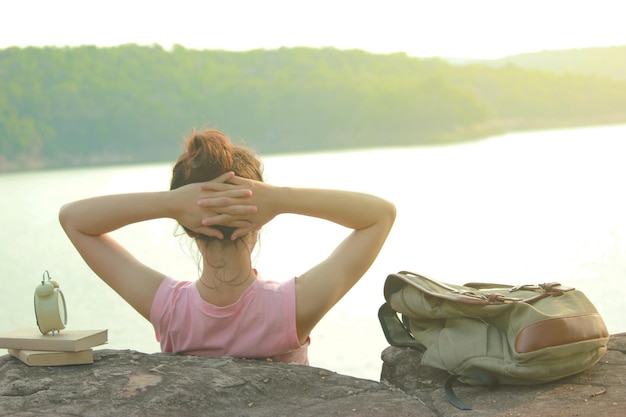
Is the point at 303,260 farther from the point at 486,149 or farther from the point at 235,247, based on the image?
the point at 486,149

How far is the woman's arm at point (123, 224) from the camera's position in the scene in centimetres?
177

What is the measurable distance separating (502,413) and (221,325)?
641 millimetres

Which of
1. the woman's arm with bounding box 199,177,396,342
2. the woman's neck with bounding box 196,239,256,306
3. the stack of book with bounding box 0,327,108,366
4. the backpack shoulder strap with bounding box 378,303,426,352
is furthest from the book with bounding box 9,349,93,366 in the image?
the backpack shoulder strap with bounding box 378,303,426,352

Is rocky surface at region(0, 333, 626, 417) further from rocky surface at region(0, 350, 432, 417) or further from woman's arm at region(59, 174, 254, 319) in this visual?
woman's arm at region(59, 174, 254, 319)

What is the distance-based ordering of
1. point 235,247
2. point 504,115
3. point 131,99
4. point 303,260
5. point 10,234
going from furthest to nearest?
point 504,115 → point 131,99 → point 10,234 → point 303,260 → point 235,247

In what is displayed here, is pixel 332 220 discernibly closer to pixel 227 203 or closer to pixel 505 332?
pixel 227 203

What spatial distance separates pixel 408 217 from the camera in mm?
9586

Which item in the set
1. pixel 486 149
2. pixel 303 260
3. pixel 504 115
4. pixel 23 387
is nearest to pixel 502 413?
pixel 23 387

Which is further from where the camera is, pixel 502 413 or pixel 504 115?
pixel 504 115

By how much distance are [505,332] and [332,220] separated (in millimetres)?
437

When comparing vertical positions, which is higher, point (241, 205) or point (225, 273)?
point (241, 205)

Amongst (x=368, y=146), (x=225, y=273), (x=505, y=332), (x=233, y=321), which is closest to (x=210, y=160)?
(x=225, y=273)

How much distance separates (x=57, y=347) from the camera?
1757 millimetres

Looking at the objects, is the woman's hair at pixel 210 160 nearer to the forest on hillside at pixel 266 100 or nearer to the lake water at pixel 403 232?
the lake water at pixel 403 232
